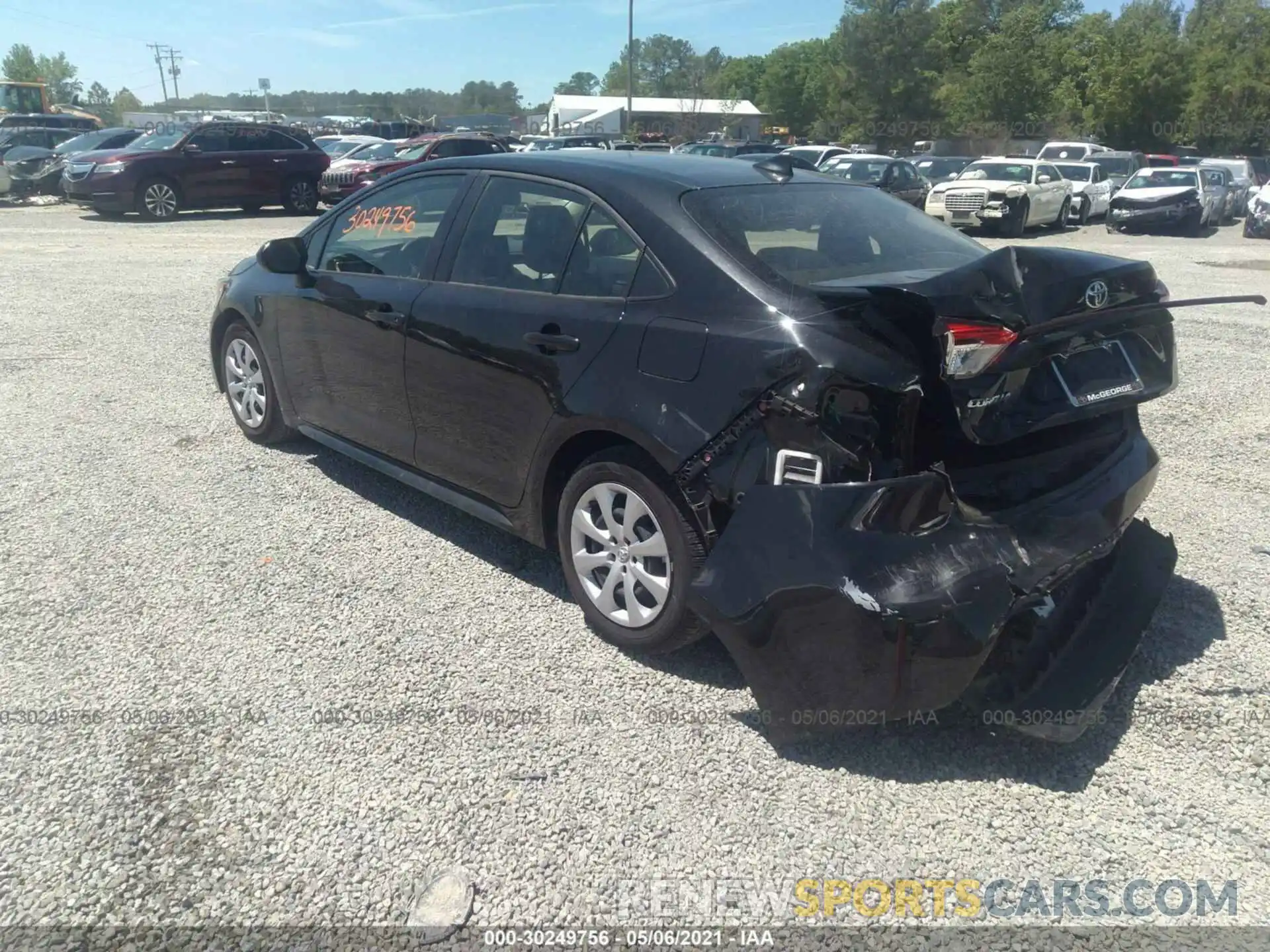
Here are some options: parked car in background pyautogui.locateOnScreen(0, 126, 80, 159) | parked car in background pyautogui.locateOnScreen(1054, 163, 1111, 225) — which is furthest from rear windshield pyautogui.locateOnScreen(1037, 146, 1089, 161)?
parked car in background pyautogui.locateOnScreen(0, 126, 80, 159)

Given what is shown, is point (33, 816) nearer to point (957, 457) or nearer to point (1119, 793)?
point (957, 457)

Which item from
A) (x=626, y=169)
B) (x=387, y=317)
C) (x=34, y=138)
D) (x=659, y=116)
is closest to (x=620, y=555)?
(x=626, y=169)

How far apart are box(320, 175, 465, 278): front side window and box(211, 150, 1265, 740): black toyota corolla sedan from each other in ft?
0.14

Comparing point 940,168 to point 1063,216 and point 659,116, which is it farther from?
point 659,116

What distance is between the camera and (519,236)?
13.3 feet

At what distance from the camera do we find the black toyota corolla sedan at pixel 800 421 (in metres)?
2.77

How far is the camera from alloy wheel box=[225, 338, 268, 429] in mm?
5695

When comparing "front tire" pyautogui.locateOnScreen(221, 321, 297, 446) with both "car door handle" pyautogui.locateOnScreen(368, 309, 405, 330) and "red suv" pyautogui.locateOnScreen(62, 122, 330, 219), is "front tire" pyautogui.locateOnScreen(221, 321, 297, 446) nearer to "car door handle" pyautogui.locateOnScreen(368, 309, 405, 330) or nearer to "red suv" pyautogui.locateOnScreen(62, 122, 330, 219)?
"car door handle" pyautogui.locateOnScreen(368, 309, 405, 330)

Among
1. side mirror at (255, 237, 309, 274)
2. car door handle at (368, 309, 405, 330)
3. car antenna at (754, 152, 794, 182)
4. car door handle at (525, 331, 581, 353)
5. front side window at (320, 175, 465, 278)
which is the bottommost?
car door handle at (368, 309, 405, 330)

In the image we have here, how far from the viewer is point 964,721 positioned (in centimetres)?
320

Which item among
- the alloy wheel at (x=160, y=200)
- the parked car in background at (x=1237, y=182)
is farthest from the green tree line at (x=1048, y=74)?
the alloy wheel at (x=160, y=200)

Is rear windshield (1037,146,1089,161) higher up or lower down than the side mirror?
lower down

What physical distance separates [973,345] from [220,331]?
15.4 ft

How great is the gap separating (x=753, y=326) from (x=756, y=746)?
1322 millimetres
